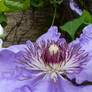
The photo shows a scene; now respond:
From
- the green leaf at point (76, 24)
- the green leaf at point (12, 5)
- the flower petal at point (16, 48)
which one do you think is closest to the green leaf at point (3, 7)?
the green leaf at point (12, 5)

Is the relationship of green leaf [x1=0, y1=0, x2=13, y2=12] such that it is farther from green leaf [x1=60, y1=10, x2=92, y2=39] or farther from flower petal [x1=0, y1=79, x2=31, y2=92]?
flower petal [x1=0, y1=79, x2=31, y2=92]

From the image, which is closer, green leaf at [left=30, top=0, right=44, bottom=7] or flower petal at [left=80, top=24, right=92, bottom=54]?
flower petal at [left=80, top=24, right=92, bottom=54]

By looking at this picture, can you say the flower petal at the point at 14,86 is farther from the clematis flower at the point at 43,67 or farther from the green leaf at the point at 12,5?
the green leaf at the point at 12,5

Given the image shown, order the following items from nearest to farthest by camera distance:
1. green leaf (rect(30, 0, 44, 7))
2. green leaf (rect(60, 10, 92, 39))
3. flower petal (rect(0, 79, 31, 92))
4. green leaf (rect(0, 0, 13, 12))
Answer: flower petal (rect(0, 79, 31, 92))
green leaf (rect(60, 10, 92, 39))
green leaf (rect(0, 0, 13, 12))
green leaf (rect(30, 0, 44, 7))

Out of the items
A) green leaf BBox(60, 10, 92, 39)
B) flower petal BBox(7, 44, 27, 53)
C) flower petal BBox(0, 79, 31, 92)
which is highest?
green leaf BBox(60, 10, 92, 39)

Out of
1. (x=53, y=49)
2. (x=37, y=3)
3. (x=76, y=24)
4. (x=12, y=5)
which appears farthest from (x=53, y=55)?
(x=37, y=3)

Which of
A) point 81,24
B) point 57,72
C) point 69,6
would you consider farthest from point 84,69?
point 69,6

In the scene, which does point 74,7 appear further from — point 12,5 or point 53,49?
point 53,49

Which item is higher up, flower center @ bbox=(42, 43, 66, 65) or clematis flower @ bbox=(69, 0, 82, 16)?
clematis flower @ bbox=(69, 0, 82, 16)

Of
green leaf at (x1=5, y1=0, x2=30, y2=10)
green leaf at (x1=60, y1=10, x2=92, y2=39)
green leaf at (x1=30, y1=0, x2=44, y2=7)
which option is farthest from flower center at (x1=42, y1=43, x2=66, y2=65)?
green leaf at (x1=30, y1=0, x2=44, y2=7)
